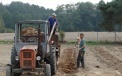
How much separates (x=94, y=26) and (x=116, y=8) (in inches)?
1623

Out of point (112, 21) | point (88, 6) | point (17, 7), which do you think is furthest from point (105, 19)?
point (17, 7)

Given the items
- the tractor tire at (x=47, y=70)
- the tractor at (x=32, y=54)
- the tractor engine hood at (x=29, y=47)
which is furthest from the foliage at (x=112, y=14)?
the tractor tire at (x=47, y=70)

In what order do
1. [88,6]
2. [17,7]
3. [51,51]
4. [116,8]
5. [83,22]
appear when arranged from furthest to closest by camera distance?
[17,7], [88,6], [83,22], [116,8], [51,51]

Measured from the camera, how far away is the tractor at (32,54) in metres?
12.8

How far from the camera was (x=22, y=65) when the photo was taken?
42.2 feet

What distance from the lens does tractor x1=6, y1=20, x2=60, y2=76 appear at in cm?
1282

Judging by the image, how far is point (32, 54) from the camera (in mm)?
12766

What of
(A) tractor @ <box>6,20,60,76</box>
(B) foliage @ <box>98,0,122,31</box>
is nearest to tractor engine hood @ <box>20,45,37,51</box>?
(A) tractor @ <box>6,20,60,76</box>

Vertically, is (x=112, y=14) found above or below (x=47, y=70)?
above

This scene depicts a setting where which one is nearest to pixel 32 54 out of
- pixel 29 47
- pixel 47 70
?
pixel 29 47

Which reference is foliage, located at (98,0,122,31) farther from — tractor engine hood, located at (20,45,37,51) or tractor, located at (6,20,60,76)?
tractor engine hood, located at (20,45,37,51)

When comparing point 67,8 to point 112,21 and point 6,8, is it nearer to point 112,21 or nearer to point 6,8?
point 6,8

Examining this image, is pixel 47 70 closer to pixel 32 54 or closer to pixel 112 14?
pixel 32 54

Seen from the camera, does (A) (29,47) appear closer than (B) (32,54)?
No
